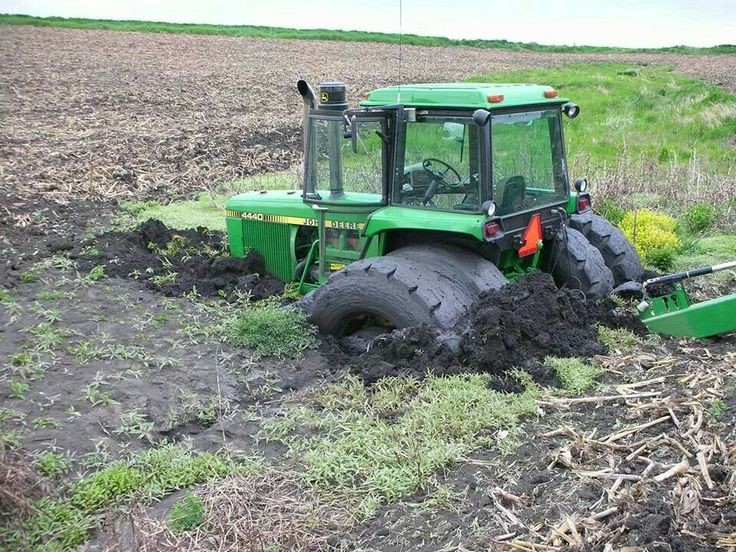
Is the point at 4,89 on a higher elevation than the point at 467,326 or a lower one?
higher

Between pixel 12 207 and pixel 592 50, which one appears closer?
pixel 12 207

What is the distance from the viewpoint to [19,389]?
218 inches

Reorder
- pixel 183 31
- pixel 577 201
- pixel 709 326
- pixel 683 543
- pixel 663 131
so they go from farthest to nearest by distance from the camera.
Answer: pixel 183 31
pixel 663 131
pixel 577 201
pixel 709 326
pixel 683 543

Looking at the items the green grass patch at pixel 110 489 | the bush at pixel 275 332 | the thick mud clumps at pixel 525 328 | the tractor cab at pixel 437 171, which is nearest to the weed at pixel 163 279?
the bush at pixel 275 332

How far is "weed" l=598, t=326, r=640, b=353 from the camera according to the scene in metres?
6.27

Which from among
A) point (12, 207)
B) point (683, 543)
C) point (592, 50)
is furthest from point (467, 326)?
point (592, 50)

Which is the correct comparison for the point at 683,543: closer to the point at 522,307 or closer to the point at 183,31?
the point at 522,307

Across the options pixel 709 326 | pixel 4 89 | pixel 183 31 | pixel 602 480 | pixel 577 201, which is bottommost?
pixel 602 480

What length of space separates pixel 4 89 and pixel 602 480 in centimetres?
1889

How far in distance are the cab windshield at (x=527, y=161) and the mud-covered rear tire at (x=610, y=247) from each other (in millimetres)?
646

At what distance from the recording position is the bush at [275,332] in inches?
249

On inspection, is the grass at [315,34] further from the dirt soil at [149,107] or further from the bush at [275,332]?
the bush at [275,332]

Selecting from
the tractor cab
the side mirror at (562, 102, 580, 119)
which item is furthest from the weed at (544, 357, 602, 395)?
the side mirror at (562, 102, 580, 119)

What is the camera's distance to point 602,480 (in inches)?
170
